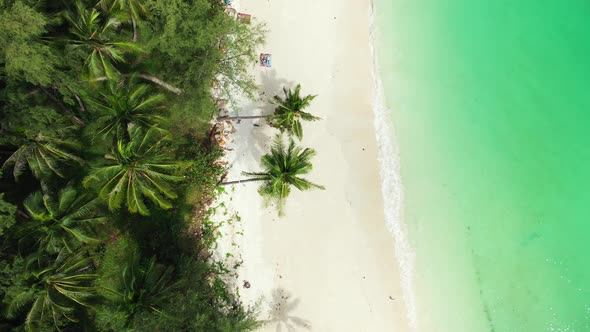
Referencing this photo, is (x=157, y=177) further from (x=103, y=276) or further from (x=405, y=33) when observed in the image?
(x=405, y=33)

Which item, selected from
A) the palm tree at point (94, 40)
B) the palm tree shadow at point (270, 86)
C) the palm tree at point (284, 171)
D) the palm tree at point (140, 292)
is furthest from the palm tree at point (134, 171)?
the palm tree shadow at point (270, 86)

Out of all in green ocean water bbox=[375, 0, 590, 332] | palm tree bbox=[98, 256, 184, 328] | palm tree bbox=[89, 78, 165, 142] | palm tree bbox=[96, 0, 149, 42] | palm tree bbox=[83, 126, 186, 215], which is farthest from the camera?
green ocean water bbox=[375, 0, 590, 332]

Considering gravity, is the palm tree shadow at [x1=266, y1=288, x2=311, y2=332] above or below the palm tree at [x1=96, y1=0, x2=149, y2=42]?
below

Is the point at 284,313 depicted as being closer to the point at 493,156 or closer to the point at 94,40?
the point at 493,156

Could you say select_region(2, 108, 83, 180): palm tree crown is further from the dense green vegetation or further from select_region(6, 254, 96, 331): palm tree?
select_region(6, 254, 96, 331): palm tree

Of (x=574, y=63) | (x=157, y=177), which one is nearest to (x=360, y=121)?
(x=157, y=177)

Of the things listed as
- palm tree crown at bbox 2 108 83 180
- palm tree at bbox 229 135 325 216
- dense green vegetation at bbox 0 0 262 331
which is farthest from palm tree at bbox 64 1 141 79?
palm tree at bbox 229 135 325 216
